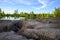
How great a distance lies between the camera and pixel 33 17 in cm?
362

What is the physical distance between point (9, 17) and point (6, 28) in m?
0.59

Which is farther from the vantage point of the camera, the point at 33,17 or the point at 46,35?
the point at 33,17

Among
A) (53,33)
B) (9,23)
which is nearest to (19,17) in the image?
(9,23)

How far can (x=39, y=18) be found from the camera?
349 cm

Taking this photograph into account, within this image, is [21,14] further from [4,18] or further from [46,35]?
[46,35]

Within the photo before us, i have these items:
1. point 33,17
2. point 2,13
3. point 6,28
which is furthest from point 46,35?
point 2,13

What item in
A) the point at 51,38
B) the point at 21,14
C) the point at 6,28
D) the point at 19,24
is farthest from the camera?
the point at 21,14

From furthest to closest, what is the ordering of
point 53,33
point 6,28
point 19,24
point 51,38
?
1. point 19,24
2. point 6,28
3. point 53,33
4. point 51,38

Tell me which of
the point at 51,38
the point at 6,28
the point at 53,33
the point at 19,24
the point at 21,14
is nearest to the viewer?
the point at 51,38

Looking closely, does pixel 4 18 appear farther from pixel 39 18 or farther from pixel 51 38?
pixel 51 38

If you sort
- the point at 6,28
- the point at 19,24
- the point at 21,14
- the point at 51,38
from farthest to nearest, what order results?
1. the point at 21,14
2. the point at 19,24
3. the point at 6,28
4. the point at 51,38

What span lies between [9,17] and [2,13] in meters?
0.22

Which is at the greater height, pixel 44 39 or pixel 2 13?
pixel 2 13

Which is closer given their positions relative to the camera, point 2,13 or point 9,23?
point 9,23
